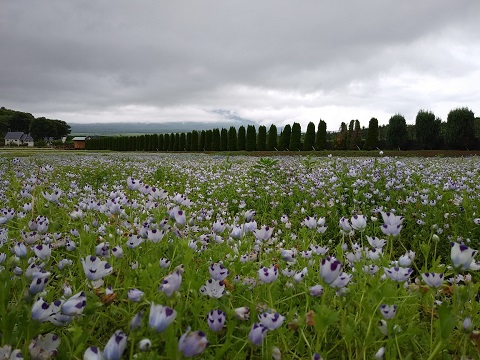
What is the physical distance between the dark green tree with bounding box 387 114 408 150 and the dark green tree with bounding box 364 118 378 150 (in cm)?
130

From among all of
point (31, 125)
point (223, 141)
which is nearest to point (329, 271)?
point (223, 141)

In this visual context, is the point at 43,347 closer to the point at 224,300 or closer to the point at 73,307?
the point at 73,307

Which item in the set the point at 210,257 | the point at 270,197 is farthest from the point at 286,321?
the point at 270,197

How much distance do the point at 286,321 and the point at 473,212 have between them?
382 centimetres

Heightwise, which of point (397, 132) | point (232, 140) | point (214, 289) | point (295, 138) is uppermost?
point (397, 132)

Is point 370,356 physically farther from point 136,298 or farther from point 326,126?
point 326,126

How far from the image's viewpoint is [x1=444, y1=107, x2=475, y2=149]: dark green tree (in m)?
29.0

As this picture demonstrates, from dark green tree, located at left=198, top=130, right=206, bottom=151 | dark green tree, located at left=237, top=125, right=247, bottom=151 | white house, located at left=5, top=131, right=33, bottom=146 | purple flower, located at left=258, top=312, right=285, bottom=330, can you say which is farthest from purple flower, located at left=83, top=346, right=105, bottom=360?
white house, located at left=5, top=131, right=33, bottom=146

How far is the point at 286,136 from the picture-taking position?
33.4 metres

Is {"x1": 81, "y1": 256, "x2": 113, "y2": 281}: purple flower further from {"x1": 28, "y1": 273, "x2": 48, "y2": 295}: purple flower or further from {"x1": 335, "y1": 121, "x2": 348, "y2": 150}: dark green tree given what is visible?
{"x1": 335, "y1": 121, "x2": 348, "y2": 150}: dark green tree

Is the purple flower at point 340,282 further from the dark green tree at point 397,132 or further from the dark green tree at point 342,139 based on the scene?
the dark green tree at point 342,139

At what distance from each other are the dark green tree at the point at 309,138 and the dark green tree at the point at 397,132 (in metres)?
6.45

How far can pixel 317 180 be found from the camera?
6.93 metres

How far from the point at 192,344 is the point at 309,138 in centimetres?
3250
